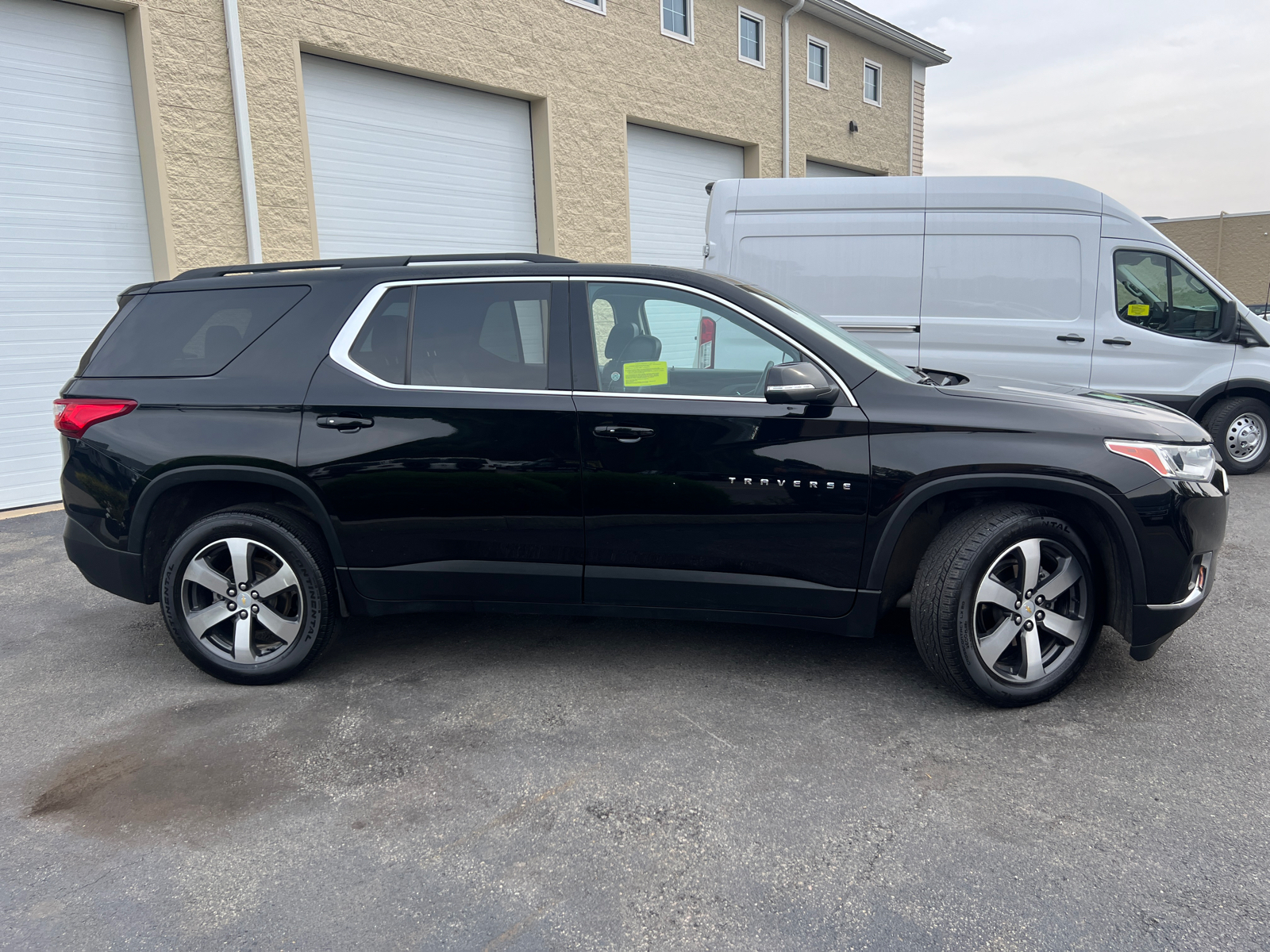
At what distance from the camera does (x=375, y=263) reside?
372cm

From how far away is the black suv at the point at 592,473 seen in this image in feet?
10.4

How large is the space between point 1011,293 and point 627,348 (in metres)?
5.31

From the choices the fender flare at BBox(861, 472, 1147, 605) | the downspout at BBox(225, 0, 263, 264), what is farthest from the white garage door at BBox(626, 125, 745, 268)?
the fender flare at BBox(861, 472, 1147, 605)

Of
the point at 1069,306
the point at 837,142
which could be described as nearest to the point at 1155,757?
the point at 1069,306

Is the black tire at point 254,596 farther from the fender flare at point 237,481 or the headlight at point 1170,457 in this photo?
the headlight at point 1170,457

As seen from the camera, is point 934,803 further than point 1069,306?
No

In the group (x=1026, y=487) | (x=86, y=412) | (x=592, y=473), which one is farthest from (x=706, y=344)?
(x=86, y=412)

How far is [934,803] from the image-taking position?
2658mm

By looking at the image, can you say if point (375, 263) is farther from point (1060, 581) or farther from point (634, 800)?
point (1060, 581)

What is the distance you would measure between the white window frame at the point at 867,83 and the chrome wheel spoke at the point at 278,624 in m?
17.3

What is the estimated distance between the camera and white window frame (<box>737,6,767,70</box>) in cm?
1438

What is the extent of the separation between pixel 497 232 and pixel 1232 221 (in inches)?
1400

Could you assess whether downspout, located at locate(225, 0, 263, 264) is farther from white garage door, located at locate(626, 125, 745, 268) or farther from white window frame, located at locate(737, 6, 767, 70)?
white window frame, located at locate(737, 6, 767, 70)

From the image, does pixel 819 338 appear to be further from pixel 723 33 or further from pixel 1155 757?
pixel 723 33
